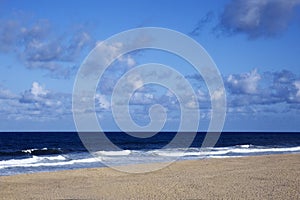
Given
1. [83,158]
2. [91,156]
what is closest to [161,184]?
[83,158]

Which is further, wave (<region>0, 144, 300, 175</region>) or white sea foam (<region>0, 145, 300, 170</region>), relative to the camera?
white sea foam (<region>0, 145, 300, 170</region>)

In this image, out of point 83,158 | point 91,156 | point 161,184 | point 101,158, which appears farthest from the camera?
point 91,156

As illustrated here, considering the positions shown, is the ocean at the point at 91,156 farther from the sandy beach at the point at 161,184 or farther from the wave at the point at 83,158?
the sandy beach at the point at 161,184

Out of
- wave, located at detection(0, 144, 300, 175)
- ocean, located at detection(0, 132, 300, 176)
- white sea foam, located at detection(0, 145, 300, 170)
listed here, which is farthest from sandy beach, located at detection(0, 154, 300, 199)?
white sea foam, located at detection(0, 145, 300, 170)

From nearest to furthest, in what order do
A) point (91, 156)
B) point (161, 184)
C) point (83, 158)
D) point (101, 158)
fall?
point (161, 184)
point (101, 158)
point (83, 158)
point (91, 156)

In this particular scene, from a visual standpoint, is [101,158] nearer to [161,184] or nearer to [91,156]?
[91,156]

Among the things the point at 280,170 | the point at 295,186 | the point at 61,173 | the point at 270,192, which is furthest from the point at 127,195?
the point at 280,170

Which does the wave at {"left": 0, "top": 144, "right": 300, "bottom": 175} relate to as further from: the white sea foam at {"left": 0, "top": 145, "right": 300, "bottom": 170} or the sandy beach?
the sandy beach

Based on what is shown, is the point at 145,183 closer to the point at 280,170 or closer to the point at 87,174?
the point at 87,174

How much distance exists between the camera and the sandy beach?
14969 mm

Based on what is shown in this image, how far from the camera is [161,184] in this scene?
1750 cm

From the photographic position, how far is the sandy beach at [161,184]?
1497 cm

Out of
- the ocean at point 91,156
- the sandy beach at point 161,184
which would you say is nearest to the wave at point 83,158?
the ocean at point 91,156

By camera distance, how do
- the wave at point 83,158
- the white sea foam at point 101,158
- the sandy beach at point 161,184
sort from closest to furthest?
the sandy beach at point 161,184
the wave at point 83,158
the white sea foam at point 101,158
